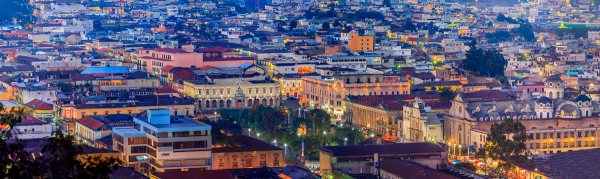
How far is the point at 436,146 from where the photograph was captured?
67.2m

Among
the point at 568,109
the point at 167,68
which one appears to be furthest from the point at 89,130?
the point at 167,68

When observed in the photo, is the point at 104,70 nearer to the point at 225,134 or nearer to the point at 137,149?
the point at 225,134

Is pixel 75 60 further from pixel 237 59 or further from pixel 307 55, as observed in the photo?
pixel 307 55

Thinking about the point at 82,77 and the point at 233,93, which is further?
the point at 82,77

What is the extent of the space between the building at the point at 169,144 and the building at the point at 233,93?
1635 inches

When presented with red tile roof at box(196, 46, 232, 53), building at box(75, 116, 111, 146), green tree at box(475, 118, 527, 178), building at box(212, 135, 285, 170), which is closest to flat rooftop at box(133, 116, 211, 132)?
building at box(212, 135, 285, 170)

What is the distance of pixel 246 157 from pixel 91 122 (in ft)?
57.1

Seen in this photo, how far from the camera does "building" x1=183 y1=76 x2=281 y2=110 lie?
105 meters

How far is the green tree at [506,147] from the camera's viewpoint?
65.4 m

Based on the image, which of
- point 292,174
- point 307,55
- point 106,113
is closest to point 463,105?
point 292,174

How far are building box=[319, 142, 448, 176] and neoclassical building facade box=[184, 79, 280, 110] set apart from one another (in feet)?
128

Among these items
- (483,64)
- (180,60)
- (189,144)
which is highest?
(189,144)

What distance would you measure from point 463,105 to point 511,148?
42.3 feet

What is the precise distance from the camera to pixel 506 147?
65.5 m
